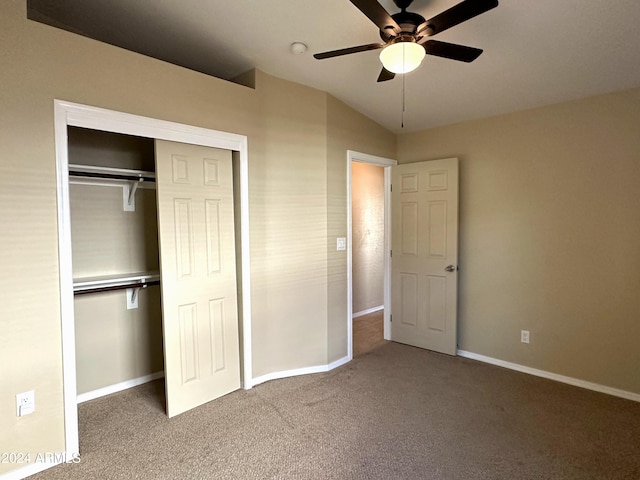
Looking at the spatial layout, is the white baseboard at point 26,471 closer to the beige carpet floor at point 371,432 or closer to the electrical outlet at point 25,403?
the beige carpet floor at point 371,432

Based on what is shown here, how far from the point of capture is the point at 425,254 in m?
3.83

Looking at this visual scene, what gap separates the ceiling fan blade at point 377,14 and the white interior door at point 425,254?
2110mm

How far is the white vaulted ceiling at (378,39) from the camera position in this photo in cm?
208

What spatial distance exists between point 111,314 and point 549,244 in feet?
12.7

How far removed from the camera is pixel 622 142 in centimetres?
272

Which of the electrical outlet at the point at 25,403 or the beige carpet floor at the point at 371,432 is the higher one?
the electrical outlet at the point at 25,403

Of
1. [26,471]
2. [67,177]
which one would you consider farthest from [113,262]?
[26,471]

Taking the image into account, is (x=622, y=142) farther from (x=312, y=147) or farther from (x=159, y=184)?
(x=159, y=184)

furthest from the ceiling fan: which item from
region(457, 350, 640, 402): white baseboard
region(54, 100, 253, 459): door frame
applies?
region(457, 350, 640, 402): white baseboard

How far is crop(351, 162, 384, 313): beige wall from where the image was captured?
5.05 m

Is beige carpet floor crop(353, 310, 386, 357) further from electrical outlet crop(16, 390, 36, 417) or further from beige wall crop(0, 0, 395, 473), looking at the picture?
electrical outlet crop(16, 390, 36, 417)

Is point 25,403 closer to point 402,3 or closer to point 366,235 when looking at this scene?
point 402,3

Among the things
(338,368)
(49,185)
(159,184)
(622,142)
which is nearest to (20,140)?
(49,185)

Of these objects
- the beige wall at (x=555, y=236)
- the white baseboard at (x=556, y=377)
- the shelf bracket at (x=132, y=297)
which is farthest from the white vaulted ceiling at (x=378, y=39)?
the white baseboard at (x=556, y=377)
